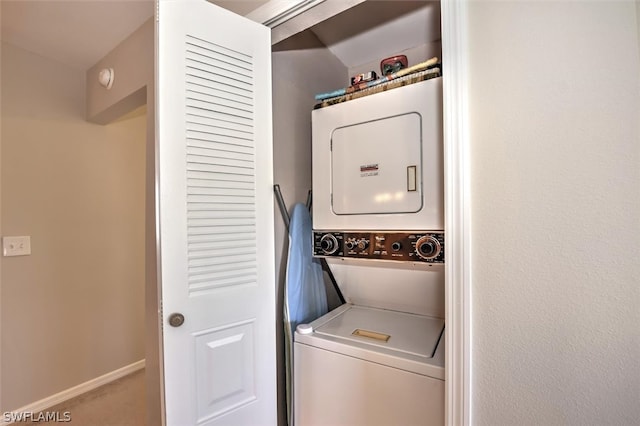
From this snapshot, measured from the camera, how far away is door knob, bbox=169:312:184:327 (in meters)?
1.15

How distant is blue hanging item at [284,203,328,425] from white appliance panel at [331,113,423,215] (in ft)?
0.89

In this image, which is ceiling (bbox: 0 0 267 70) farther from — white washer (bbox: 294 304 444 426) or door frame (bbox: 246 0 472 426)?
white washer (bbox: 294 304 444 426)

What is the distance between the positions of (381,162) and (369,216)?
0.89ft

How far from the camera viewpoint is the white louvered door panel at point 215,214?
3.79ft

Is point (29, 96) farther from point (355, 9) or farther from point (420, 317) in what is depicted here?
point (420, 317)

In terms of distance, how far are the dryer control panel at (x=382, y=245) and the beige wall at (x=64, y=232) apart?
6.93 ft

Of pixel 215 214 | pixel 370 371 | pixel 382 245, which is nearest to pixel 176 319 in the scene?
pixel 215 214

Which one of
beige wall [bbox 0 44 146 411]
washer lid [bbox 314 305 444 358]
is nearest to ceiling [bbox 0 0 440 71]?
beige wall [bbox 0 44 146 411]

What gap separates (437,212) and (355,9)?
1.28 metres

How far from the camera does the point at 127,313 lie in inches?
109

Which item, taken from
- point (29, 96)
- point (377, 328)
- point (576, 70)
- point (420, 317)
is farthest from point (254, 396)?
point (29, 96)

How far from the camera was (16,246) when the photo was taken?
2.07 metres

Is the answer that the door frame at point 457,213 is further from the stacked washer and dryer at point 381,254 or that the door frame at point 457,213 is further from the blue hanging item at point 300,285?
the blue hanging item at point 300,285

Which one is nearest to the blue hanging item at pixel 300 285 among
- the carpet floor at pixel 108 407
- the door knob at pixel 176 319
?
the door knob at pixel 176 319
